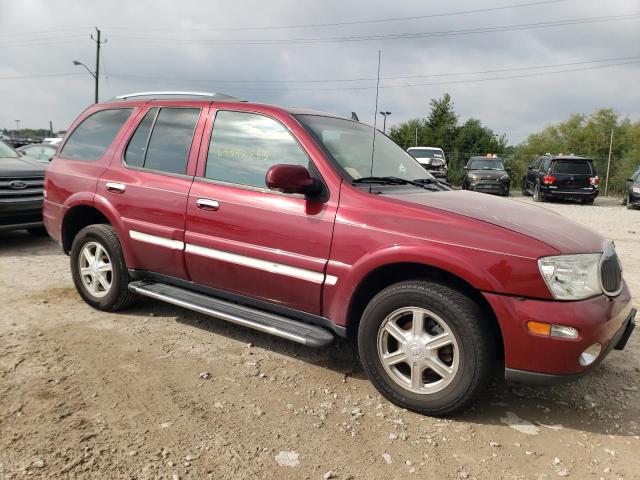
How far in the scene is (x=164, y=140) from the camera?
4227 millimetres

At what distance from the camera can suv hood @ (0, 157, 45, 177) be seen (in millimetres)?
7140

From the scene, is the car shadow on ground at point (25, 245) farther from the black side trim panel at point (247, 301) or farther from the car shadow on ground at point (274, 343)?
the black side trim panel at point (247, 301)

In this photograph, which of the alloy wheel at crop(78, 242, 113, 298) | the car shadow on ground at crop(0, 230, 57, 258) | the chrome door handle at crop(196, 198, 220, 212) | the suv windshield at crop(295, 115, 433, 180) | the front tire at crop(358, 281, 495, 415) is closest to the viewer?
the front tire at crop(358, 281, 495, 415)

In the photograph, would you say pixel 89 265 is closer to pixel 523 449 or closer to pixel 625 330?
pixel 523 449

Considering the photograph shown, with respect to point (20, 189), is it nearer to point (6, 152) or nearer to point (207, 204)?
point (6, 152)

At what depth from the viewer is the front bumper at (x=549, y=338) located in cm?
270

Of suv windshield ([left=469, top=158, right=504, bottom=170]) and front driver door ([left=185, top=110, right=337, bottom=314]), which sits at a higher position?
suv windshield ([left=469, top=158, right=504, bottom=170])

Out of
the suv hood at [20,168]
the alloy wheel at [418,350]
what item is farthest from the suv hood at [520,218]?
the suv hood at [20,168]

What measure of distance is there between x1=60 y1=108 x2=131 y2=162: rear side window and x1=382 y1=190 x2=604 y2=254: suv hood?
8.74 ft

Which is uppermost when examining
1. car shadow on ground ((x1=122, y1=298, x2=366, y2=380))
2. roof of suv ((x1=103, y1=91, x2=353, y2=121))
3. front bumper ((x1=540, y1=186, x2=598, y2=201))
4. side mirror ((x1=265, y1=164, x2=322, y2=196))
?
roof of suv ((x1=103, y1=91, x2=353, y2=121))

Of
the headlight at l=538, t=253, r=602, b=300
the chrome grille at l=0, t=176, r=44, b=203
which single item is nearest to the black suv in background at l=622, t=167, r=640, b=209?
the headlight at l=538, t=253, r=602, b=300

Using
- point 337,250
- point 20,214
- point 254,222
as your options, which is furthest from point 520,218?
point 20,214

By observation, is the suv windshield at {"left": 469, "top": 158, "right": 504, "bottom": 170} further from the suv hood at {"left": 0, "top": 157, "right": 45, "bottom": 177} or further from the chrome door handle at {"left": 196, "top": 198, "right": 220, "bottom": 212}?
the chrome door handle at {"left": 196, "top": 198, "right": 220, "bottom": 212}

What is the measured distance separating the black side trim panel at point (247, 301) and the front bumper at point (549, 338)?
98cm
